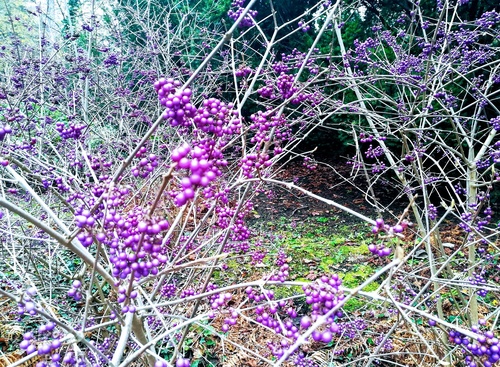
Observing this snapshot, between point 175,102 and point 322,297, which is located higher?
point 175,102

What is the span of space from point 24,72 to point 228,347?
14.5 feet

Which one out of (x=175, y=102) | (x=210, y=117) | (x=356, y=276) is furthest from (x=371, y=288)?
(x=175, y=102)

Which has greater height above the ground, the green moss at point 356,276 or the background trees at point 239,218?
the background trees at point 239,218

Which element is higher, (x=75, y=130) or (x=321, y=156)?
(x=75, y=130)

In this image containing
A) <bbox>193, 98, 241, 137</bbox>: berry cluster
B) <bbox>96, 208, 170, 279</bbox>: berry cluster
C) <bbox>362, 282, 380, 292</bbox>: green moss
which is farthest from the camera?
<bbox>362, 282, 380, 292</bbox>: green moss

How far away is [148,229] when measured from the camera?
987 mm

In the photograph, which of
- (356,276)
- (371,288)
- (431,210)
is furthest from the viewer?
(356,276)

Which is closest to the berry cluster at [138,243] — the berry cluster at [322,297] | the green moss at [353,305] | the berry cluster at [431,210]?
the berry cluster at [322,297]

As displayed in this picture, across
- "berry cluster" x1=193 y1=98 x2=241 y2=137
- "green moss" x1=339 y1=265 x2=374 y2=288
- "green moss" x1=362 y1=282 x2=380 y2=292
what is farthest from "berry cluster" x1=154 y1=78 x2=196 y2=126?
"green moss" x1=339 y1=265 x2=374 y2=288

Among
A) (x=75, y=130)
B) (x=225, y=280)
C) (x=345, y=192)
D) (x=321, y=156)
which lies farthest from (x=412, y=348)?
(x=321, y=156)

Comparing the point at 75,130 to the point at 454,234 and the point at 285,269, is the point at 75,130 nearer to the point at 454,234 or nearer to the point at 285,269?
the point at 285,269

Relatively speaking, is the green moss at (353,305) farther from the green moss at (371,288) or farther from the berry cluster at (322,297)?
the berry cluster at (322,297)

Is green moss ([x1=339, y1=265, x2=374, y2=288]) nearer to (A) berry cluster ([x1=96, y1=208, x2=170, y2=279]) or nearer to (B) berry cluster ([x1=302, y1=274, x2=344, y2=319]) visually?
(B) berry cluster ([x1=302, y1=274, x2=344, y2=319])

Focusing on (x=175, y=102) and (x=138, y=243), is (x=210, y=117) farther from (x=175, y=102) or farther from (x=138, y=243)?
(x=138, y=243)
